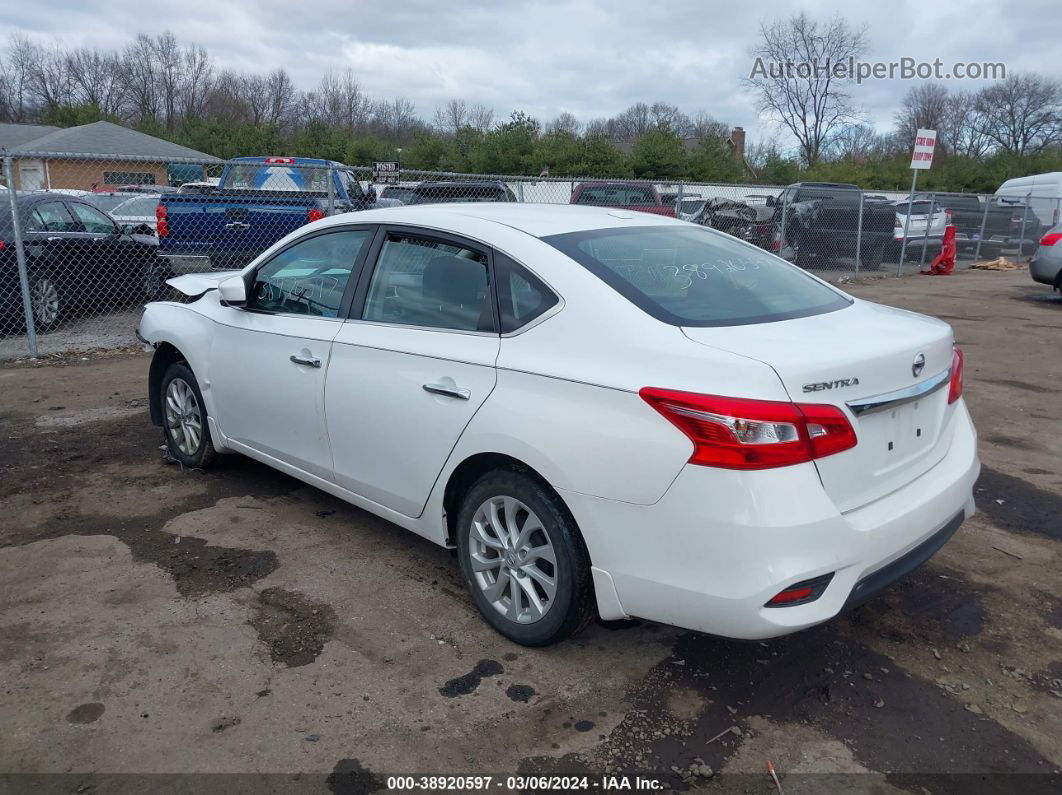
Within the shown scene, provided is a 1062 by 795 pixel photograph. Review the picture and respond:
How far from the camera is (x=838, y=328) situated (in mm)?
3152

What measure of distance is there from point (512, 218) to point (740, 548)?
1.81m

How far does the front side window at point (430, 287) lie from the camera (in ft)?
11.4

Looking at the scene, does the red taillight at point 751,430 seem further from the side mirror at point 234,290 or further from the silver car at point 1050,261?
the silver car at point 1050,261

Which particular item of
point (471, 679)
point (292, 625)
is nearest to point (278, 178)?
point (292, 625)

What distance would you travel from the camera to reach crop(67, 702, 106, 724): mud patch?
290 centimetres

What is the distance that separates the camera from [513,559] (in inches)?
129

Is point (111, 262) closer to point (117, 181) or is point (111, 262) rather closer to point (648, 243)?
point (648, 243)

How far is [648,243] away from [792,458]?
135cm

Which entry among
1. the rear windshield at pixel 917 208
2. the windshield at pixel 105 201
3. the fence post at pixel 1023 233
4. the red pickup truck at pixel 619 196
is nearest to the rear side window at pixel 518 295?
the red pickup truck at pixel 619 196

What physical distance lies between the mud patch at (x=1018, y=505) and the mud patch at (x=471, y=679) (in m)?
3.00

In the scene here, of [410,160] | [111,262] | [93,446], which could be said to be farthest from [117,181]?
[93,446]

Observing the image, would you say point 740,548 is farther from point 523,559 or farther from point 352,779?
point 352,779

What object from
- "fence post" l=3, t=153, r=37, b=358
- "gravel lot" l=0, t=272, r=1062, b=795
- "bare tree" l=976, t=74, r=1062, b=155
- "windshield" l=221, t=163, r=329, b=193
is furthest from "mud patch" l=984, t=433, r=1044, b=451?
"bare tree" l=976, t=74, r=1062, b=155

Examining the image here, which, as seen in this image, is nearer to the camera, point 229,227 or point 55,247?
point 55,247
